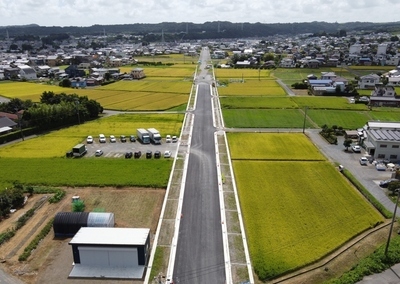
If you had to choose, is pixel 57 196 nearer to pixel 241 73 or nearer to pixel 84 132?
pixel 84 132

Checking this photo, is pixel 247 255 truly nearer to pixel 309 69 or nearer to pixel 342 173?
pixel 342 173

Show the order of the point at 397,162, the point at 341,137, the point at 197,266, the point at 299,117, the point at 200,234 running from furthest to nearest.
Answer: the point at 299,117 → the point at 341,137 → the point at 397,162 → the point at 200,234 → the point at 197,266

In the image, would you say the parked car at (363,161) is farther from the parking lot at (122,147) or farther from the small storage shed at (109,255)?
the small storage shed at (109,255)

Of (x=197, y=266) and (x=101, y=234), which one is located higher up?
(x=101, y=234)

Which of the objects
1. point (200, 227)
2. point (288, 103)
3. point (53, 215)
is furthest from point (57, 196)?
point (288, 103)

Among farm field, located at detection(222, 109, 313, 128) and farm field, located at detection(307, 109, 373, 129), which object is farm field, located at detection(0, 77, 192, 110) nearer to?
farm field, located at detection(222, 109, 313, 128)

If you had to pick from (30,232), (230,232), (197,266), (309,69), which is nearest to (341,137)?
(230,232)

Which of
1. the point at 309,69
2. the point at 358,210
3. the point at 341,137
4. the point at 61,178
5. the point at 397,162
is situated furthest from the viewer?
the point at 309,69

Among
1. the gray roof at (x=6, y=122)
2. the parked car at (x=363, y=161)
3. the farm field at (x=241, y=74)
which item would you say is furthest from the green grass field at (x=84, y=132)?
the farm field at (x=241, y=74)
